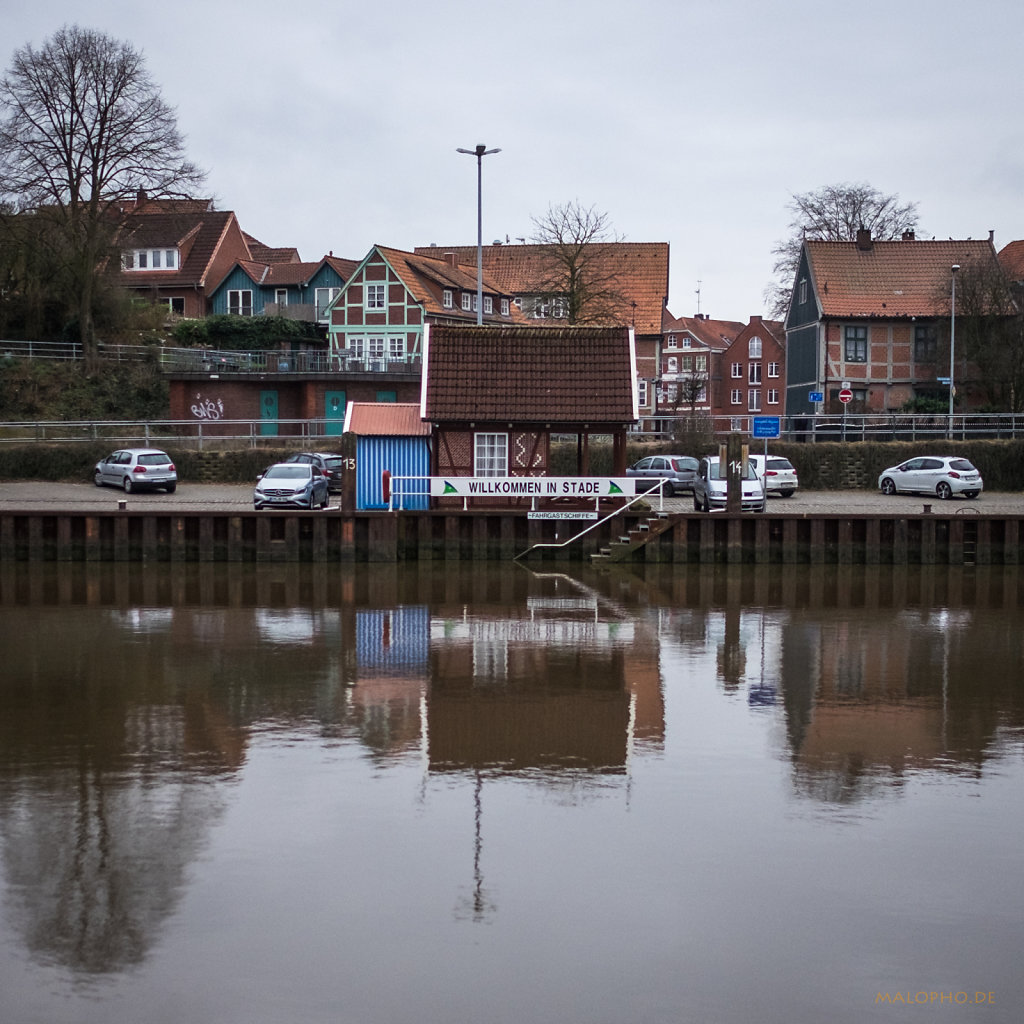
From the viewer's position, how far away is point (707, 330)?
120 m

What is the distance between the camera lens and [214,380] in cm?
5681

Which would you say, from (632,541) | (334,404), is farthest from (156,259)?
(632,541)

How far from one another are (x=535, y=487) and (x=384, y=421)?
469 cm

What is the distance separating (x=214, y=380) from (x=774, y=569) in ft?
106

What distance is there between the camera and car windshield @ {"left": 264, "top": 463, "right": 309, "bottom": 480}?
36531mm

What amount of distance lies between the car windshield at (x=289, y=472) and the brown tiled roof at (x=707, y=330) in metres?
80.8

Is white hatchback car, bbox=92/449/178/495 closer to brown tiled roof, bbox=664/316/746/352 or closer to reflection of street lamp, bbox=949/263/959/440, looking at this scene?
reflection of street lamp, bbox=949/263/959/440

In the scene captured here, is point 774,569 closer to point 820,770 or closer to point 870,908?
point 820,770

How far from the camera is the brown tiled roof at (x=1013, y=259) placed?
200ft

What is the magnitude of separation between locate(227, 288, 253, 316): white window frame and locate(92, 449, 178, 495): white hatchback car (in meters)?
34.7

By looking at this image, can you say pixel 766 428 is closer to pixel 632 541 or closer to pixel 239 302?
pixel 632 541

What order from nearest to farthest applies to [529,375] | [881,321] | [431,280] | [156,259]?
[529,375]
[881,321]
[431,280]
[156,259]

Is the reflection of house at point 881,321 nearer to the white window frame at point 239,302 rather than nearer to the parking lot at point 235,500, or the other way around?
the parking lot at point 235,500

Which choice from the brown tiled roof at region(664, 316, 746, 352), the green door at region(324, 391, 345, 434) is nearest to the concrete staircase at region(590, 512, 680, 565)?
the green door at region(324, 391, 345, 434)
